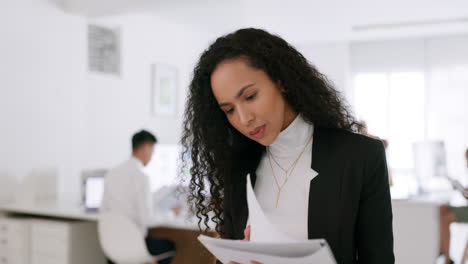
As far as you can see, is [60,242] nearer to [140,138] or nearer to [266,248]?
[140,138]

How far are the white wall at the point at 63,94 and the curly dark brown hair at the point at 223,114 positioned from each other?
315cm

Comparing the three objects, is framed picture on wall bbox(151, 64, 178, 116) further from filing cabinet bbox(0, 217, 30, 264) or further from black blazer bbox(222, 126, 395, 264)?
black blazer bbox(222, 126, 395, 264)

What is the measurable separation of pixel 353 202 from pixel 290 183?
0.18 metres

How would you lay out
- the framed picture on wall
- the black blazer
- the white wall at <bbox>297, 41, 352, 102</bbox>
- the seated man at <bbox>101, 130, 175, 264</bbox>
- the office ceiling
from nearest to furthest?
1. the black blazer
2. the seated man at <bbox>101, 130, 175, 264</bbox>
3. the office ceiling
4. the framed picture on wall
5. the white wall at <bbox>297, 41, 352, 102</bbox>

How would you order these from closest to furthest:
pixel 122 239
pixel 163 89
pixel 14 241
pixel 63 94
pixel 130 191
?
pixel 122 239
pixel 130 191
pixel 14 241
pixel 63 94
pixel 163 89

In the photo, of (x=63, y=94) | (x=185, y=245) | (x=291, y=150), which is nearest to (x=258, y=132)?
(x=291, y=150)

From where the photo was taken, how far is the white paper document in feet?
3.10

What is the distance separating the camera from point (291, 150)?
1.27 meters

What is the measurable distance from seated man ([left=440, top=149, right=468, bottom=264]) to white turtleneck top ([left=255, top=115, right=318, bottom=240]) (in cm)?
291

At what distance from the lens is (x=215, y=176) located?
1403 millimetres

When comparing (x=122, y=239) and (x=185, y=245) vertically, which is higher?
(x=122, y=239)

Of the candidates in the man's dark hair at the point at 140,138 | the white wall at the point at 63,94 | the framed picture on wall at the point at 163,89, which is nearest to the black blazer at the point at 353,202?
the man's dark hair at the point at 140,138

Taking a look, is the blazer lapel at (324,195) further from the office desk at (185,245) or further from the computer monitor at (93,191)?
the computer monitor at (93,191)

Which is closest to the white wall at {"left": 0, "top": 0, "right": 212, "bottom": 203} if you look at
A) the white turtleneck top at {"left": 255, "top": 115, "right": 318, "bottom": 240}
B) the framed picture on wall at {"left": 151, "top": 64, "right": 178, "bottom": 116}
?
the framed picture on wall at {"left": 151, "top": 64, "right": 178, "bottom": 116}
